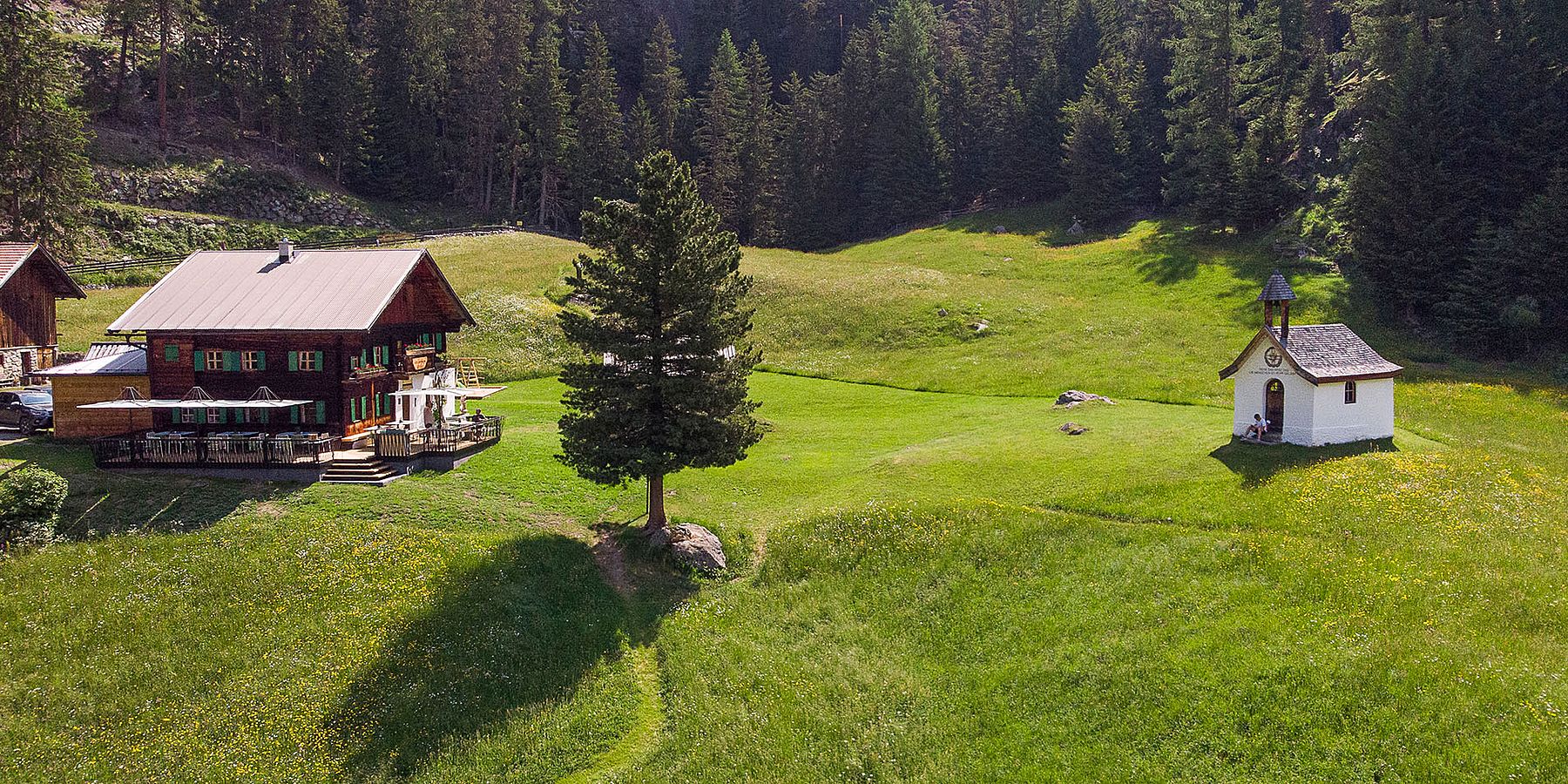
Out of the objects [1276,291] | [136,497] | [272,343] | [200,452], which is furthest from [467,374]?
[1276,291]

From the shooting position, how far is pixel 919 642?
80.3 feet

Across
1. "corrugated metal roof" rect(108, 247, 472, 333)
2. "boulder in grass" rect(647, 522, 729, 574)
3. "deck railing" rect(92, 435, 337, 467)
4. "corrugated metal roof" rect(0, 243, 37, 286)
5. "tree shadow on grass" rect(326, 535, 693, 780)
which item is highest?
"corrugated metal roof" rect(0, 243, 37, 286)

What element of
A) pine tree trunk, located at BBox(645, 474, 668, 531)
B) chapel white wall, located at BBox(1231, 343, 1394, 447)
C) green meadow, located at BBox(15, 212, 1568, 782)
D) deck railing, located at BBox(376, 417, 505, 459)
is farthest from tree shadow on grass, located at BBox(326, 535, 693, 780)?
chapel white wall, located at BBox(1231, 343, 1394, 447)

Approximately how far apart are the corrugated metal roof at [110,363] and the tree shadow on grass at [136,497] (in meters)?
3.81

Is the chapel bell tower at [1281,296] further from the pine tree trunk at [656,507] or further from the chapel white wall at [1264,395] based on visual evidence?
the pine tree trunk at [656,507]

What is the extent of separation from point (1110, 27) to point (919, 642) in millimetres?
112412

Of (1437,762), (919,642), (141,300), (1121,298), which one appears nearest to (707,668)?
(919,642)

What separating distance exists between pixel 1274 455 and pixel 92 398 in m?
46.9

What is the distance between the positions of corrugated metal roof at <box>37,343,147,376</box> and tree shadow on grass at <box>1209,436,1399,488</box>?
43819mm

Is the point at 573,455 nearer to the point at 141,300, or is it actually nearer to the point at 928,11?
the point at 141,300

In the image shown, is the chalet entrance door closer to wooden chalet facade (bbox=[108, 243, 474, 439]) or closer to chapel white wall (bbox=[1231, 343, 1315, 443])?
chapel white wall (bbox=[1231, 343, 1315, 443])

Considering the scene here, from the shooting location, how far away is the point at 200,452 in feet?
105

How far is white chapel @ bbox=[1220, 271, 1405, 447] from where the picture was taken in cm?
3269

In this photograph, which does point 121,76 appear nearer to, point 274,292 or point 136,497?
point 274,292
